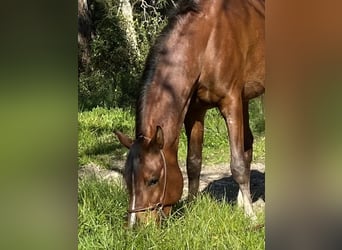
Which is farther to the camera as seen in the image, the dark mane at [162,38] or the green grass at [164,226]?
the dark mane at [162,38]

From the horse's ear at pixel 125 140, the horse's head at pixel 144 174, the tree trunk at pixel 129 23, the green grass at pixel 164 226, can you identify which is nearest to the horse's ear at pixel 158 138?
the horse's head at pixel 144 174

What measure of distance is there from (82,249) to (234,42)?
111 centimetres

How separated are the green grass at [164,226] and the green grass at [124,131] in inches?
5.0

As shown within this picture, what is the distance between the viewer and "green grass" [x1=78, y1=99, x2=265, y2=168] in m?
2.48

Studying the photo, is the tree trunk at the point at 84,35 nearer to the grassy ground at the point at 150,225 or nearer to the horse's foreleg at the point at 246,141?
the grassy ground at the point at 150,225

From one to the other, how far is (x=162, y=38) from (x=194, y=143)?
0.49 m

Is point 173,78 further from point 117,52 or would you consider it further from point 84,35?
point 84,35

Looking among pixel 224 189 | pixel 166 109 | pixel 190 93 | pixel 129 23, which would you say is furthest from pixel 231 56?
pixel 224 189

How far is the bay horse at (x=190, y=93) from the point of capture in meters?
2.49

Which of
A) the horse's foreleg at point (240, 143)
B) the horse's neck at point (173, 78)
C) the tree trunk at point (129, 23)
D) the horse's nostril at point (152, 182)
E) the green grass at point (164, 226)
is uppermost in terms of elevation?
the tree trunk at point (129, 23)

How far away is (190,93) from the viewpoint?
2578 millimetres

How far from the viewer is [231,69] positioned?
2570 millimetres
